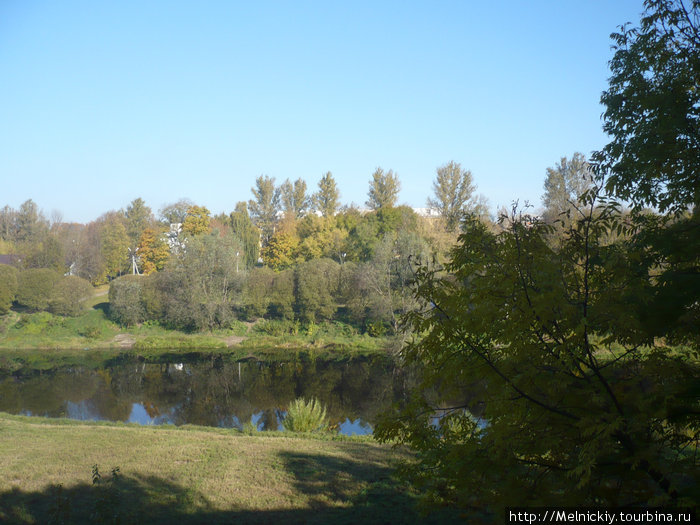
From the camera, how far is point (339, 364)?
2734cm

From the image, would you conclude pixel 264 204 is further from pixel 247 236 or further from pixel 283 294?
pixel 283 294

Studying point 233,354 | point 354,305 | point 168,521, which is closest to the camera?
point 168,521

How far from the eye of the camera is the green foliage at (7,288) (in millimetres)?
33094

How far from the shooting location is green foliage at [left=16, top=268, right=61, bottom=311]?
34156mm

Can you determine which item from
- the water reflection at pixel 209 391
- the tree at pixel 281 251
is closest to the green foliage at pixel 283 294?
the water reflection at pixel 209 391

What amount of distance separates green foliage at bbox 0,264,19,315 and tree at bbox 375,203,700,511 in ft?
119

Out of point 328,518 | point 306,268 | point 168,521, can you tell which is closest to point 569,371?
point 328,518

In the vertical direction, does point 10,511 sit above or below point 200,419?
above

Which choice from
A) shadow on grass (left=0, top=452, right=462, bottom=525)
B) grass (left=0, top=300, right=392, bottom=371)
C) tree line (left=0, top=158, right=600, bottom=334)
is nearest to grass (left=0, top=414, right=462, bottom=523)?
shadow on grass (left=0, top=452, right=462, bottom=525)

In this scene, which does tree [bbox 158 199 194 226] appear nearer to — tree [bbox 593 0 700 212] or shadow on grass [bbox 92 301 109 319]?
shadow on grass [bbox 92 301 109 319]

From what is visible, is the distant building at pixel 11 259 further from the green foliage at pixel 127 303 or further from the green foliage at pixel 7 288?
the green foliage at pixel 127 303

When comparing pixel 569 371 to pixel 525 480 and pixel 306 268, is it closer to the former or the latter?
pixel 525 480

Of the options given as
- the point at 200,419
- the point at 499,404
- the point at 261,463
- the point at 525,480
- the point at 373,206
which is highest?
the point at 373,206

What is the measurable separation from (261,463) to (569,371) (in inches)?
249
